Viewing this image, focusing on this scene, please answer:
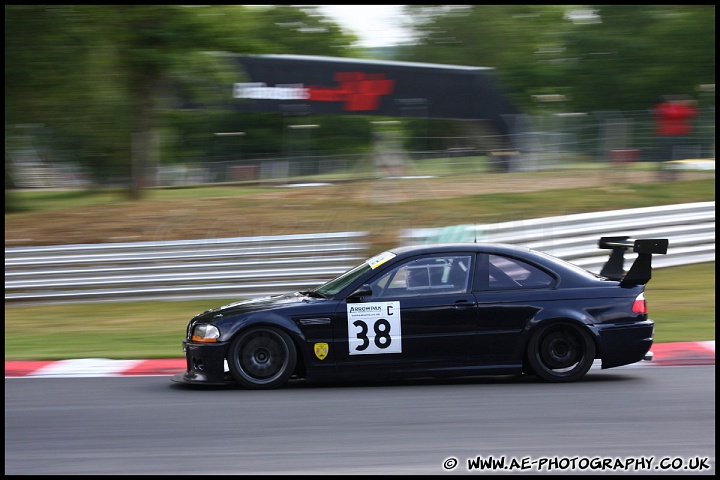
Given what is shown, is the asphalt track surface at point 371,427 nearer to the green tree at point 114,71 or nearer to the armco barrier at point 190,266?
the armco barrier at point 190,266

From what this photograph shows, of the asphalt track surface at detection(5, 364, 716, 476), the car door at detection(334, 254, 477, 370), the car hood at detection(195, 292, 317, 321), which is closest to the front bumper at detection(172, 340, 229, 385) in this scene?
the asphalt track surface at detection(5, 364, 716, 476)

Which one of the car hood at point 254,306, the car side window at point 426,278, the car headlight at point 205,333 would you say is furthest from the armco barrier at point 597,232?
the car headlight at point 205,333

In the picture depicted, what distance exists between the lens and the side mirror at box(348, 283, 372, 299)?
744 cm

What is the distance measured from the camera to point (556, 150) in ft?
59.9

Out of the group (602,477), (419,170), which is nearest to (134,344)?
(602,477)

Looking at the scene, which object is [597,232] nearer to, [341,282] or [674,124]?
[674,124]

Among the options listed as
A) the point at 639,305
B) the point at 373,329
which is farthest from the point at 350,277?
the point at 639,305

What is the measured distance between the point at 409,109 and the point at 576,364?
615 inches

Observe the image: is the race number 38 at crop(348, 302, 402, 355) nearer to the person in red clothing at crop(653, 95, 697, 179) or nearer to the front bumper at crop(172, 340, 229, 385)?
the front bumper at crop(172, 340, 229, 385)

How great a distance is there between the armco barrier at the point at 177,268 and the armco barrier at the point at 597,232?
4.71 feet

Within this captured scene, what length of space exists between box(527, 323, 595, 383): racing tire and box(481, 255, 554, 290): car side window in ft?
1.29

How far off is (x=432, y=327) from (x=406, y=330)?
0.21m

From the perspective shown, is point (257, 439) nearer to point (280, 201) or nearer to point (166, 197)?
point (280, 201)

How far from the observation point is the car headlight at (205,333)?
7.33m
